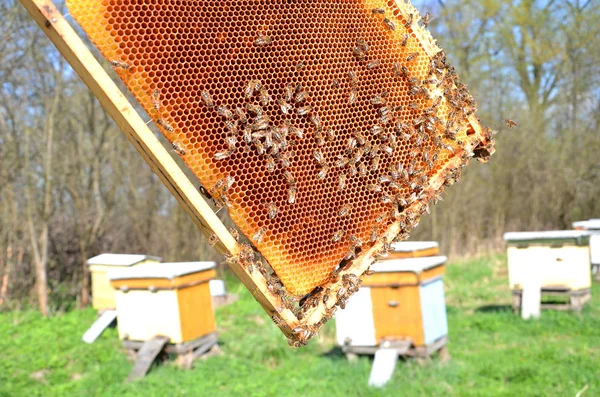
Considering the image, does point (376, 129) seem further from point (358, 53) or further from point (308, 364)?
point (308, 364)

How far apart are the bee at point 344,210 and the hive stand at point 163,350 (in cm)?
648

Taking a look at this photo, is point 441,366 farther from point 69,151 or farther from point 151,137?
point 69,151

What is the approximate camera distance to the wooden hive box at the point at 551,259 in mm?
10359

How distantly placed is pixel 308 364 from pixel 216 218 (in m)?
6.66

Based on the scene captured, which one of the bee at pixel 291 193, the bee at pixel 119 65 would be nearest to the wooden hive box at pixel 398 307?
the bee at pixel 291 193

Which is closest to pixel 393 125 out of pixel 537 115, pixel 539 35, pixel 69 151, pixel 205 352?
pixel 205 352

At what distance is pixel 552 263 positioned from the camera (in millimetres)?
10664

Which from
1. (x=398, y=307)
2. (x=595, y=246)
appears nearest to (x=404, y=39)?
(x=398, y=307)

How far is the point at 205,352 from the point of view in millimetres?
9148

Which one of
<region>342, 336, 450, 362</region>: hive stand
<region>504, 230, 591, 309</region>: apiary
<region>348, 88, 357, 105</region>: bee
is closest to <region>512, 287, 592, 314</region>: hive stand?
<region>504, 230, 591, 309</region>: apiary

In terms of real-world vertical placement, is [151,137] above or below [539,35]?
below

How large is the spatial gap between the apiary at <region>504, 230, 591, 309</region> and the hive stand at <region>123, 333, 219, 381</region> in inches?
226

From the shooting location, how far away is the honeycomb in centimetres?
190

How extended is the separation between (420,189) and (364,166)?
316 millimetres
